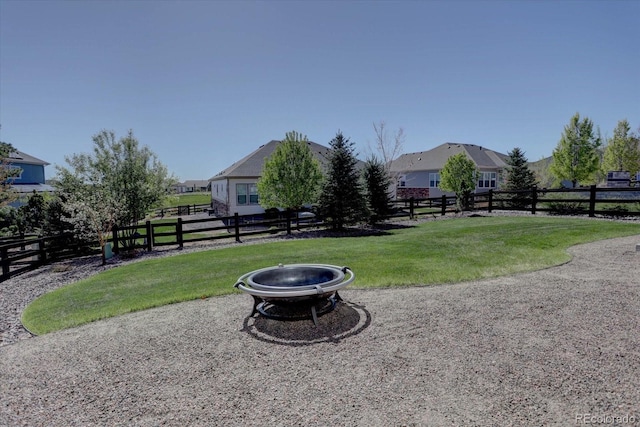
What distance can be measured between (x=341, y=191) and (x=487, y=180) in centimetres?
2657

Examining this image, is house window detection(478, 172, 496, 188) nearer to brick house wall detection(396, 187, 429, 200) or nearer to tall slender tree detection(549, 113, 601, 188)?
brick house wall detection(396, 187, 429, 200)

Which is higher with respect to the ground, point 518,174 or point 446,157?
point 446,157

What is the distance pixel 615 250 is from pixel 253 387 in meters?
9.65

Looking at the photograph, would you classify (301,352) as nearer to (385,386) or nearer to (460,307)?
(385,386)

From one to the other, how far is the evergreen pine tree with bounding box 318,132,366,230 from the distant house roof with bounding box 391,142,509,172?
22899 mm

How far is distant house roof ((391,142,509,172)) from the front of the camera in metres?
36.7

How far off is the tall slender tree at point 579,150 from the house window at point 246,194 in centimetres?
2531

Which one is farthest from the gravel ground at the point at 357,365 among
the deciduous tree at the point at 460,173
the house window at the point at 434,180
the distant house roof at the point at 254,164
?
the house window at the point at 434,180

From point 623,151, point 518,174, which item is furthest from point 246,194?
point 623,151

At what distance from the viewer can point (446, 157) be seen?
37844 millimetres

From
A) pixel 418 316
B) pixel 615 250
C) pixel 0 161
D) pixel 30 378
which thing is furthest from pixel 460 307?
pixel 0 161

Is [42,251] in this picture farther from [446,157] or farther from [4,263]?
[446,157]

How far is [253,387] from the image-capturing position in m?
3.57

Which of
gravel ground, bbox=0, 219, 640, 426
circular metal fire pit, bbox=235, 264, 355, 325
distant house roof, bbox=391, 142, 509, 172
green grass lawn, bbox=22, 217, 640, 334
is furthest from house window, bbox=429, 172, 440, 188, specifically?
circular metal fire pit, bbox=235, 264, 355, 325
